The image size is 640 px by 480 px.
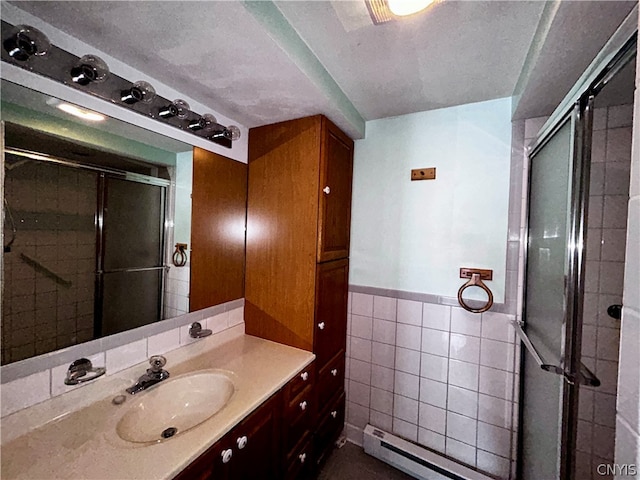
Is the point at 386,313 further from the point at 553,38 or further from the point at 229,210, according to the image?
the point at 553,38

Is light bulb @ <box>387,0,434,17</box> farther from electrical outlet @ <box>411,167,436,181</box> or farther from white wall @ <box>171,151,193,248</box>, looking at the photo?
white wall @ <box>171,151,193,248</box>

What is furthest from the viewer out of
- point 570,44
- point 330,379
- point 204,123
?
point 330,379

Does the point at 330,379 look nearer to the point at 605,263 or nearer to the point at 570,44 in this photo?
the point at 605,263

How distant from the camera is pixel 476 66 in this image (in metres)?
1.20

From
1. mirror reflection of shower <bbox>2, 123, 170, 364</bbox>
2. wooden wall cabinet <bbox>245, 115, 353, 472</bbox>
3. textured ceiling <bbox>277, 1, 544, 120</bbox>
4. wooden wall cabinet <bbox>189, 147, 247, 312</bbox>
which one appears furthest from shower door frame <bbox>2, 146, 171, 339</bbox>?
textured ceiling <bbox>277, 1, 544, 120</bbox>

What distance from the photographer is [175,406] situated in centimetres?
111

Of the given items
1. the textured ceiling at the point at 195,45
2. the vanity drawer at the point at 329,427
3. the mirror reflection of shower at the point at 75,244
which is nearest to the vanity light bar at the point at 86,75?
the textured ceiling at the point at 195,45

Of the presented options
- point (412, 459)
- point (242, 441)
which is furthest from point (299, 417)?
point (412, 459)

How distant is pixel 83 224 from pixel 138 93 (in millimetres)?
578

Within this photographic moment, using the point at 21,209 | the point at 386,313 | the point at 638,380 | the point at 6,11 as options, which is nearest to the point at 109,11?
the point at 6,11

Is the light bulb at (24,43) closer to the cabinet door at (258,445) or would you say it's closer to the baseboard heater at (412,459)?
the cabinet door at (258,445)

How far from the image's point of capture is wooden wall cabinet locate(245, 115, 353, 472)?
1.46 meters

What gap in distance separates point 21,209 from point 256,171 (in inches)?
41.4

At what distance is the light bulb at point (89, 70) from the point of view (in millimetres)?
873
